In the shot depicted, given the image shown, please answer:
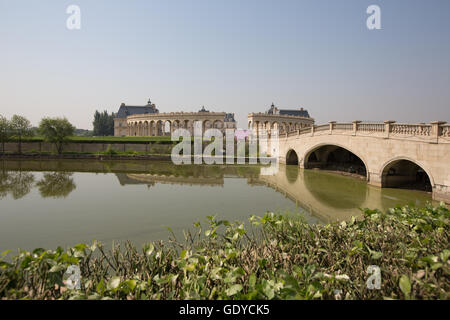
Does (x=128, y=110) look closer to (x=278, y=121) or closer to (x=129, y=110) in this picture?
(x=129, y=110)

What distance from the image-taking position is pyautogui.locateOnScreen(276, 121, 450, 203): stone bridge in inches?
541

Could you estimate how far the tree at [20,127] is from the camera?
41156mm

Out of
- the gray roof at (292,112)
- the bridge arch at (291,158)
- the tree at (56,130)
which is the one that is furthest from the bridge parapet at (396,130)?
the gray roof at (292,112)

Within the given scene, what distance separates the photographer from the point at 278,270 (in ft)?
11.7

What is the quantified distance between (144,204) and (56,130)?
3569 centimetres

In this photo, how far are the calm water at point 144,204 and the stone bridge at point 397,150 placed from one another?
1306 mm

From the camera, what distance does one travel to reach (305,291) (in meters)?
3.25

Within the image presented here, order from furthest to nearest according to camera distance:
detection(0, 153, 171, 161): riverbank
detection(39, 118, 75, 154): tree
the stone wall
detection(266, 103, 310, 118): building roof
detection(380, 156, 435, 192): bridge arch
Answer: detection(266, 103, 310, 118): building roof, the stone wall, detection(39, 118, 75, 154): tree, detection(0, 153, 171, 161): riverbank, detection(380, 156, 435, 192): bridge arch

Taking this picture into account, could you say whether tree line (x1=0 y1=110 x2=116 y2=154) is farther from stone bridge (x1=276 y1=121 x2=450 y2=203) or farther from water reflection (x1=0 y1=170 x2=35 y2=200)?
stone bridge (x1=276 y1=121 x2=450 y2=203)

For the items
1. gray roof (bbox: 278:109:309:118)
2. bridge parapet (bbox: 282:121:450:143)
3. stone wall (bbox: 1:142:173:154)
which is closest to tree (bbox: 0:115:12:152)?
stone wall (bbox: 1:142:173:154)

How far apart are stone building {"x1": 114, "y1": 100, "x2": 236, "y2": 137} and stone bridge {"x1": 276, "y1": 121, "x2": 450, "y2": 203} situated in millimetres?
31077

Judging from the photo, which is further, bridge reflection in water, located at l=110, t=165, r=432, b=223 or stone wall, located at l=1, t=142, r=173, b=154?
stone wall, located at l=1, t=142, r=173, b=154

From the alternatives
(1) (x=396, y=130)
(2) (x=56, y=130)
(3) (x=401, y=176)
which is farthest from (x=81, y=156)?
(3) (x=401, y=176)

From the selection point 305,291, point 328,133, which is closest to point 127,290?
point 305,291
